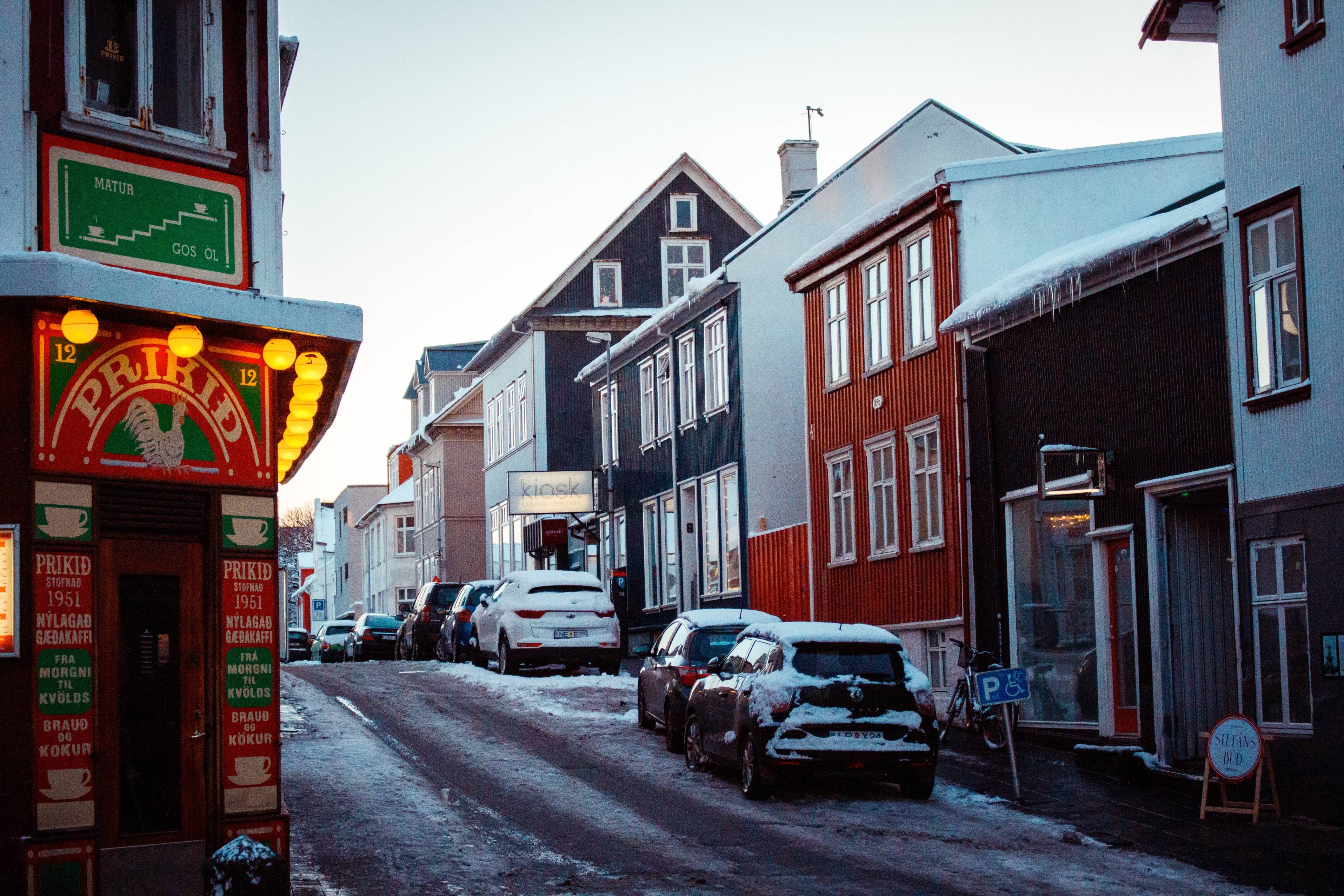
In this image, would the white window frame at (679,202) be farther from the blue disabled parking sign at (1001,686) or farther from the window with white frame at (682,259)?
the blue disabled parking sign at (1001,686)

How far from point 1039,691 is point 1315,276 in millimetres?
7227

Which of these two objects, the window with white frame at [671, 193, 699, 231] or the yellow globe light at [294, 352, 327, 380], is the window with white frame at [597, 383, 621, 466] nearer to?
the window with white frame at [671, 193, 699, 231]

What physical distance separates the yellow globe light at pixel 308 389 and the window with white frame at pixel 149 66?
1842mm

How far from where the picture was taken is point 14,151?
11.2m

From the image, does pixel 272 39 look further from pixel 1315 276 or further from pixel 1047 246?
pixel 1047 246

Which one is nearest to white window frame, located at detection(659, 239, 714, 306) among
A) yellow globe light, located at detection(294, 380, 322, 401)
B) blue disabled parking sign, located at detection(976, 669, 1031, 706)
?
blue disabled parking sign, located at detection(976, 669, 1031, 706)

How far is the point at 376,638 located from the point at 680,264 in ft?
43.9

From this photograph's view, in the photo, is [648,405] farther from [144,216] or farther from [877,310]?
[144,216]

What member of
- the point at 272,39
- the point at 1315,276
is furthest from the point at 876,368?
the point at 272,39

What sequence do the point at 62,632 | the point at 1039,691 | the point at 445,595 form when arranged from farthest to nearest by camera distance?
1. the point at 445,595
2. the point at 1039,691
3. the point at 62,632

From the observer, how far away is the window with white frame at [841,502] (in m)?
26.1

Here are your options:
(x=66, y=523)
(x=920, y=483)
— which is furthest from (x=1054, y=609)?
Result: (x=66, y=523)

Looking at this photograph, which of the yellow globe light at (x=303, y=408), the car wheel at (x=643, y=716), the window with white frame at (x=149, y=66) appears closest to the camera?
the window with white frame at (x=149, y=66)

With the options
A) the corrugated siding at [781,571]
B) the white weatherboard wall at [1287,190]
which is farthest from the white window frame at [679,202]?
the white weatherboard wall at [1287,190]
